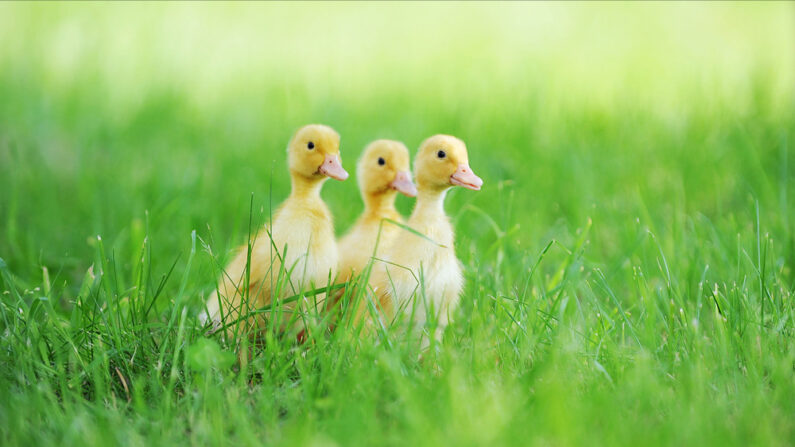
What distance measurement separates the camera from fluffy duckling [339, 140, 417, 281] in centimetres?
297

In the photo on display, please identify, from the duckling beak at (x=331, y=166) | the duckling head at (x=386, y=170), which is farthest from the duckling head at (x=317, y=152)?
the duckling head at (x=386, y=170)

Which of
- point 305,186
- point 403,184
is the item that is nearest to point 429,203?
point 403,184

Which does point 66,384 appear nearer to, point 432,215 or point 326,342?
point 326,342

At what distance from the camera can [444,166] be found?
8.94 ft

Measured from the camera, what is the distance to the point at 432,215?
9.31ft

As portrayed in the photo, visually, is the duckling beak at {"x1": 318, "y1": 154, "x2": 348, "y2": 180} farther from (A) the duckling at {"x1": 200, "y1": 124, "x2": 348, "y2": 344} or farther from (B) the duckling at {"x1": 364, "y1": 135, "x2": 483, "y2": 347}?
(B) the duckling at {"x1": 364, "y1": 135, "x2": 483, "y2": 347}

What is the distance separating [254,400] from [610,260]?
2041mm

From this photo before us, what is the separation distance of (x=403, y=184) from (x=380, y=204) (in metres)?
0.22

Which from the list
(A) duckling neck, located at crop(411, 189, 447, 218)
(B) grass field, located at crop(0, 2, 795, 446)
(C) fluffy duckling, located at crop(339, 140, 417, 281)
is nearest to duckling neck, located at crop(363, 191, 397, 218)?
(C) fluffy duckling, located at crop(339, 140, 417, 281)

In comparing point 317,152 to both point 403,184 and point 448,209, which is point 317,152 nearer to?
point 403,184

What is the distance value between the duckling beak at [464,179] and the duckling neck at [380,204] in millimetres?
447

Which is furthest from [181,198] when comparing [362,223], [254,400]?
[254,400]

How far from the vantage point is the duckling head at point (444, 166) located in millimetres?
2713

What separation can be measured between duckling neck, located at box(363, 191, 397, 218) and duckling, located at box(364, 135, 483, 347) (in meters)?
0.31
